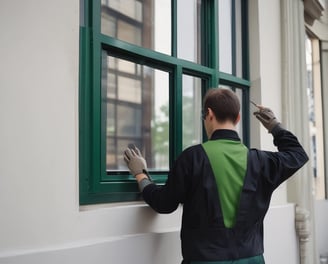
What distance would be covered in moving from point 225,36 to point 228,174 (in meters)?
1.46

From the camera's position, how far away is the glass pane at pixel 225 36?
2.94 meters

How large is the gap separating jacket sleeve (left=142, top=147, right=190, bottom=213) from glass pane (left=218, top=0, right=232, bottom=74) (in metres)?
1.25

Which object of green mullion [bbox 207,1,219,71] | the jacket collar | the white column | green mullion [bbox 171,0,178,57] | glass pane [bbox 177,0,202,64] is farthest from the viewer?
the white column

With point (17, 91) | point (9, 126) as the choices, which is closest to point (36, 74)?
point (17, 91)

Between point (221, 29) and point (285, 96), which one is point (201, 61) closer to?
point (221, 29)

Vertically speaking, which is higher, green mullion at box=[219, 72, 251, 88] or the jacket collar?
green mullion at box=[219, 72, 251, 88]

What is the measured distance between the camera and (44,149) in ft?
5.35

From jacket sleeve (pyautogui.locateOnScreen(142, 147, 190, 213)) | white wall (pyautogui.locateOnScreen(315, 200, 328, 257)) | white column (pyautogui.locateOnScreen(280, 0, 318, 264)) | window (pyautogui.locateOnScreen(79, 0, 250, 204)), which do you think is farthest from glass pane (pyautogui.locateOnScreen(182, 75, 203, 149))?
white wall (pyautogui.locateOnScreen(315, 200, 328, 257))

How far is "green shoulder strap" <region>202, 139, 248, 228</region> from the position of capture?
5.84 ft

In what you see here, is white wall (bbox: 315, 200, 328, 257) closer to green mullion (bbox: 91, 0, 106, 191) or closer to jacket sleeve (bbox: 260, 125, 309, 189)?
jacket sleeve (bbox: 260, 125, 309, 189)

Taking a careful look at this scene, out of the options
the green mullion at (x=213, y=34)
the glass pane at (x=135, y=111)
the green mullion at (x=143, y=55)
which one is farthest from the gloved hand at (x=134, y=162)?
the green mullion at (x=213, y=34)

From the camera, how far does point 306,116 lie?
3785mm

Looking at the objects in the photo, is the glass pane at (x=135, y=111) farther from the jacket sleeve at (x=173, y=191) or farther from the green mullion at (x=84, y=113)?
the jacket sleeve at (x=173, y=191)

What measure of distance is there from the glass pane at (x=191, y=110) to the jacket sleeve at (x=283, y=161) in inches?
24.3
